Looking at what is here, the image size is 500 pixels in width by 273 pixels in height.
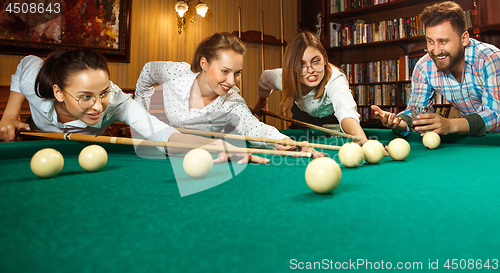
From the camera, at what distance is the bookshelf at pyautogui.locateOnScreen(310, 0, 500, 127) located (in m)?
4.58

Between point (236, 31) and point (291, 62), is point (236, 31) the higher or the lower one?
the higher one

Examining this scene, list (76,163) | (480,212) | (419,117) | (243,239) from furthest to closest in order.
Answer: (419,117)
(76,163)
(480,212)
(243,239)

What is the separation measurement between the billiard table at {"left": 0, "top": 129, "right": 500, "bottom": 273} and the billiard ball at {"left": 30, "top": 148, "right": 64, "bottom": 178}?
4 centimetres

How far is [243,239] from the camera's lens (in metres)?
0.54

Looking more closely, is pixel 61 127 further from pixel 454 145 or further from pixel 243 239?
pixel 454 145

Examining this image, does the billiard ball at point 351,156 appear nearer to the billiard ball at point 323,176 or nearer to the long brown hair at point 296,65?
the billiard ball at point 323,176

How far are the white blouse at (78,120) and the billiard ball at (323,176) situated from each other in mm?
1198

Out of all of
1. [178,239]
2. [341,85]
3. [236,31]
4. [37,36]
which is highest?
[236,31]

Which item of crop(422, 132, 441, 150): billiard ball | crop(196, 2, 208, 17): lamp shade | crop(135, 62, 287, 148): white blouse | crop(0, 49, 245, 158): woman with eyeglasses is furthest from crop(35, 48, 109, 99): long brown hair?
crop(196, 2, 208, 17): lamp shade

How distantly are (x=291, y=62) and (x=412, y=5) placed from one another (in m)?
3.29

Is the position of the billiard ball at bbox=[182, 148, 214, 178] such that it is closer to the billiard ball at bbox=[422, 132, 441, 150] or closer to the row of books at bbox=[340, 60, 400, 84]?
the billiard ball at bbox=[422, 132, 441, 150]

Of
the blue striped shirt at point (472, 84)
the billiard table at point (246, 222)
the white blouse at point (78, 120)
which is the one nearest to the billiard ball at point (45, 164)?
the billiard table at point (246, 222)

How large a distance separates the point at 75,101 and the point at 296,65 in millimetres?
1463

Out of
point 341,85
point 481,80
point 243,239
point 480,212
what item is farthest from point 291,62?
point 243,239
